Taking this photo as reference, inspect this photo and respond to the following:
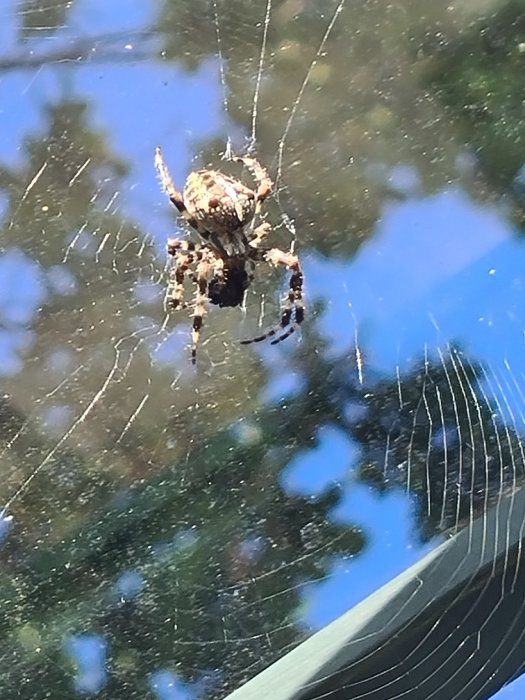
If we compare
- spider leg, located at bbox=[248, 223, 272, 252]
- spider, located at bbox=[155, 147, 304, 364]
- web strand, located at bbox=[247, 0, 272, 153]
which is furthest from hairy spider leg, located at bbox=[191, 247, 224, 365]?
web strand, located at bbox=[247, 0, 272, 153]

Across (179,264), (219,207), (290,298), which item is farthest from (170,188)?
(290,298)

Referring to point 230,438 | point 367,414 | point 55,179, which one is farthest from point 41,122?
point 367,414

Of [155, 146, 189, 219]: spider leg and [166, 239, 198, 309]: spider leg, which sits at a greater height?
[155, 146, 189, 219]: spider leg

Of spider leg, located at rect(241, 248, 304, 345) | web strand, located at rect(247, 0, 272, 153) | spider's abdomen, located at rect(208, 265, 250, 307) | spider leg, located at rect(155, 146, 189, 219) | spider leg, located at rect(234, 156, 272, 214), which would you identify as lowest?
spider leg, located at rect(241, 248, 304, 345)

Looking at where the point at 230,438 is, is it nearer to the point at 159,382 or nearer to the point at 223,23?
the point at 159,382

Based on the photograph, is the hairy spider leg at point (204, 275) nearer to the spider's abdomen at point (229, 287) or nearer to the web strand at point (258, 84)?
the spider's abdomen at point (229, 287)

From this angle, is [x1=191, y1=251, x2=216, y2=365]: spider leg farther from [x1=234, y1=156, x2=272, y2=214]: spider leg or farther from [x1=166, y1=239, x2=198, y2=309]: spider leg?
[x1=234, y1=156, x2=272, y2=214]: spider leg

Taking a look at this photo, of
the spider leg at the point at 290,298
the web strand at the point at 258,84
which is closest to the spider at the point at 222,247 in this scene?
the spider leg at the point at 290,298
